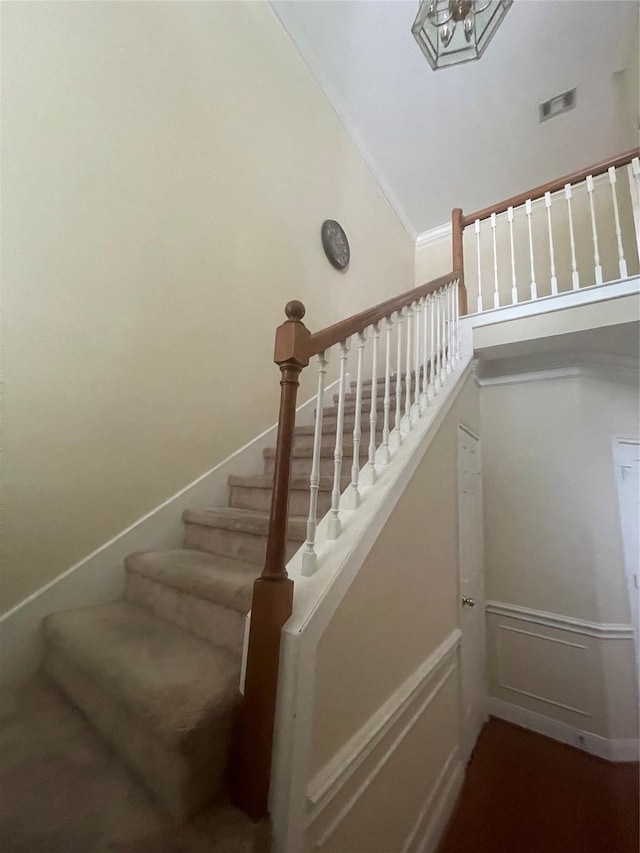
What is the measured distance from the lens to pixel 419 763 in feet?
5.02

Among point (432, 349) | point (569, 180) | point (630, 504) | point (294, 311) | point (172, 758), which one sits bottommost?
point (172, 758)

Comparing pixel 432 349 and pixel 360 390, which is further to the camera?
pixel 432 349

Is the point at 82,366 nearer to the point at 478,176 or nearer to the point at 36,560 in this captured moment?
the point at 36,560

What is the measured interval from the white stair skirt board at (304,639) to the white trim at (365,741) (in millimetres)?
68

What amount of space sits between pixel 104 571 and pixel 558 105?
15.9 ft

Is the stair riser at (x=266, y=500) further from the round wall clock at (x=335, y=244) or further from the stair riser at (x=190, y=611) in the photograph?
the round wall clock at (x=335, y=244)

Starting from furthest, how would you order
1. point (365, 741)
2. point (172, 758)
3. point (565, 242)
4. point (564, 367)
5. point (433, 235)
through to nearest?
point (433, 235) < point (565, 242) < point (564, 367) < point (365, 741) < point (172, 758)

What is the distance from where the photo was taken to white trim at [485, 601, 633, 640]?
93.7 inches

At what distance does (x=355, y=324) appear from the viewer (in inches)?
52.9

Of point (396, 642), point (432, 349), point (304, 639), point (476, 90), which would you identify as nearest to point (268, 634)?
point (304, 639)

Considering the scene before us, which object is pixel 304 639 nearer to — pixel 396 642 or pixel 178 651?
pixel 178 651

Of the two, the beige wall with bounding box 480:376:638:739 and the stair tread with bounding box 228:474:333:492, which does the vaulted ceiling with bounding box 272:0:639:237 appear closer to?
the beige wall with bounding box 480:376:638:739

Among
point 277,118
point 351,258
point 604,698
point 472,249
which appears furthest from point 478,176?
point 604,698

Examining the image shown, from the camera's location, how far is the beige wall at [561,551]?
2369 millimetres
